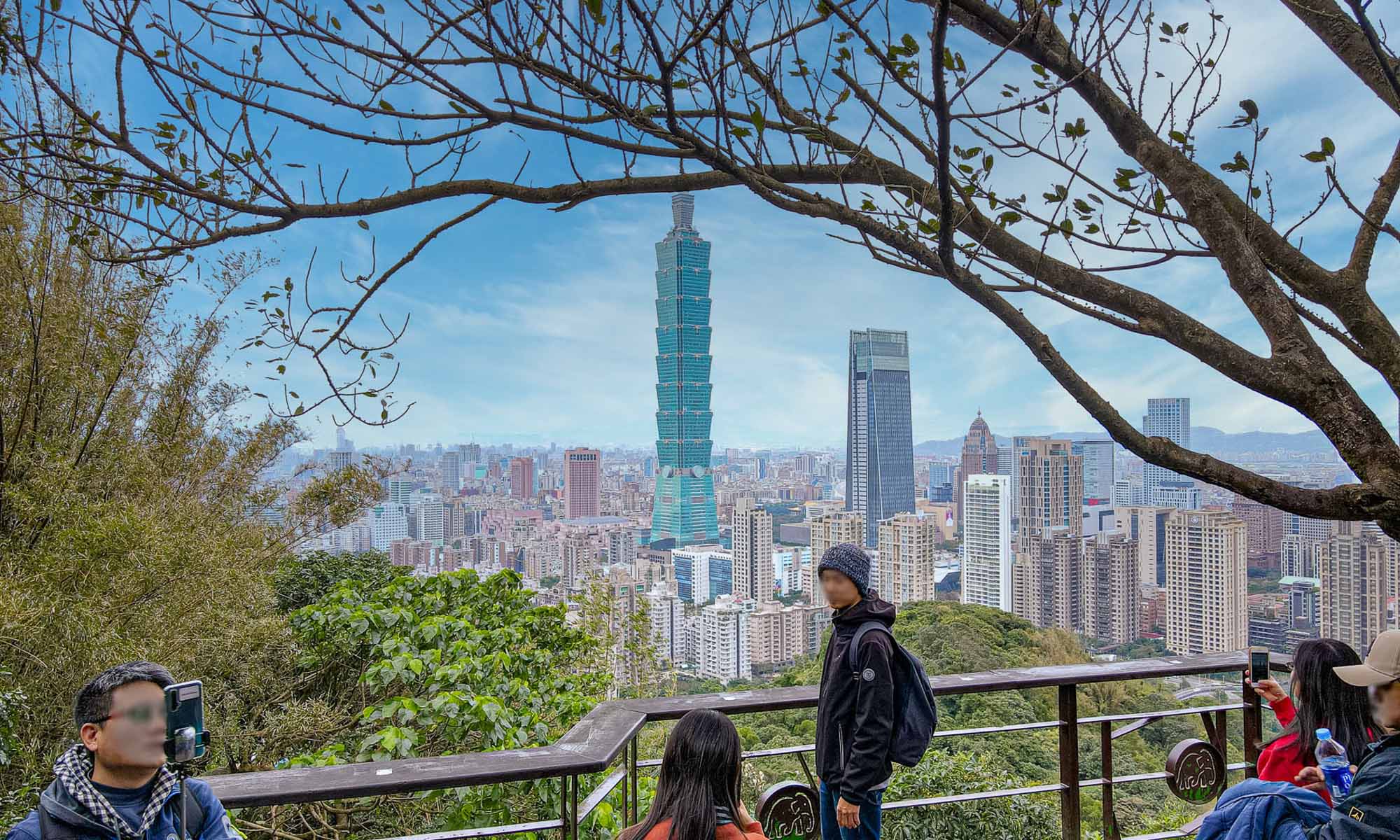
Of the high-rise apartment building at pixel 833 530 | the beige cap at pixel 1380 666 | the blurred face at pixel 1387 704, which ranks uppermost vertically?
the beige cap at pixel 1380 666

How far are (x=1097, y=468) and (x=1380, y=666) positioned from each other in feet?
91.9

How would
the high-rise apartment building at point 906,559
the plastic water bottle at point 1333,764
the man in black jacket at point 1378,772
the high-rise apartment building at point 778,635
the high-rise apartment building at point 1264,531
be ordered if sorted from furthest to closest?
the high-rise apartment building at point 906,559 → the high-rise apartment building at point 778,635 → the high-rise apartment building at point 1264,531 → the plastic water bottle at point 1333,764 → the man in black jacket at point 1378,772

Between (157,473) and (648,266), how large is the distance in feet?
221

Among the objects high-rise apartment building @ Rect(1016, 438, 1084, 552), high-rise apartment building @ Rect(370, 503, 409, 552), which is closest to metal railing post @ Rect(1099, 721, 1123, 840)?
high-rise apartment building @ Rect(370, 503, 409, 552)

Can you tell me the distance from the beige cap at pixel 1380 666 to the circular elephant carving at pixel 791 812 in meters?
1.33

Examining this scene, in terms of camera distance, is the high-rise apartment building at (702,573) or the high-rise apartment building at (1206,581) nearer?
the high-rise apartment building at (1206,581)

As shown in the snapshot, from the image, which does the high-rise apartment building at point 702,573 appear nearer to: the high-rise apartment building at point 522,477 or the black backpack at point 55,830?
the high-rise apartment building at point 522,477

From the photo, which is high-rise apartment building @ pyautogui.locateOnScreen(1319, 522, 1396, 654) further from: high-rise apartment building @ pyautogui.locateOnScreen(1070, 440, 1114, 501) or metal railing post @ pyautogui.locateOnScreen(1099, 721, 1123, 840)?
high-rise apartment building @ pyautogui.locateOnScreen(1070, 440, 1114, 501)

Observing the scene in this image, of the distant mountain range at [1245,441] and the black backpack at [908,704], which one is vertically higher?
the distant mountain range at [1245,441]

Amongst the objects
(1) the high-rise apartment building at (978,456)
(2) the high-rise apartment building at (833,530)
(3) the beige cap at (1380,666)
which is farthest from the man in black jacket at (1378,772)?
(1) the high-rise apartment building at (978,456)

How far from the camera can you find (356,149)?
219cm

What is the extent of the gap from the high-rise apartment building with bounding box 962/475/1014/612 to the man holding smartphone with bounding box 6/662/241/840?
81.4 ft

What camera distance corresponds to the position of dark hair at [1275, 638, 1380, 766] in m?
1.54

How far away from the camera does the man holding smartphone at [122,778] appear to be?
121 cm
